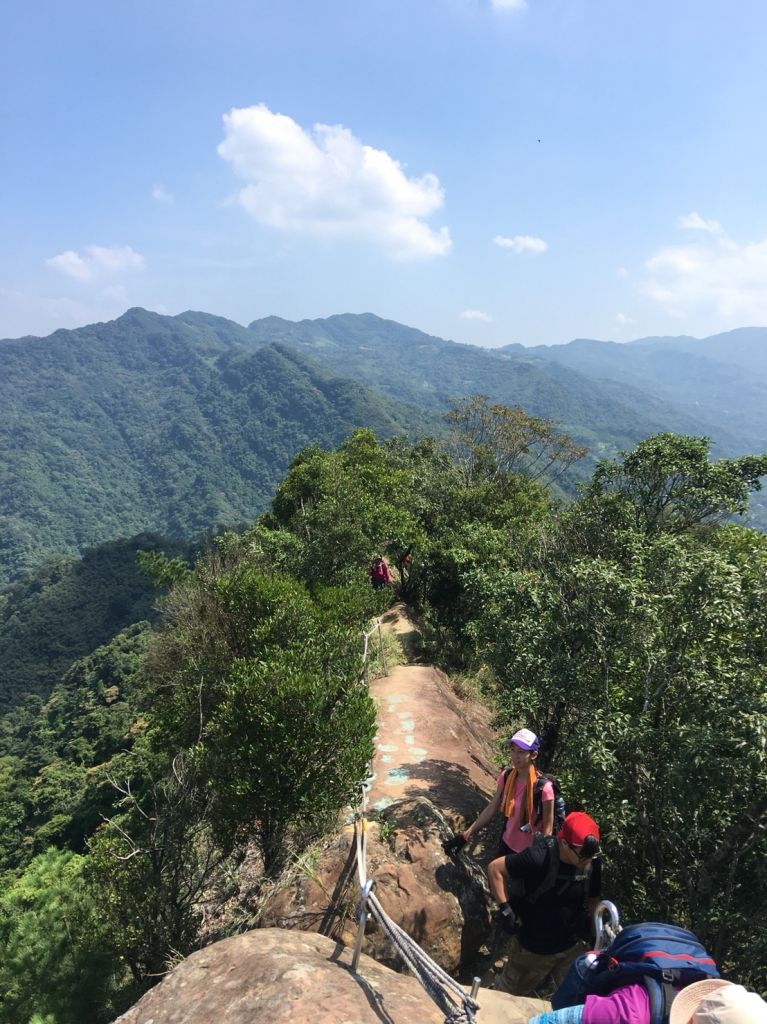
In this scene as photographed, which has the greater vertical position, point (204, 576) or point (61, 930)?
point (204, 576)

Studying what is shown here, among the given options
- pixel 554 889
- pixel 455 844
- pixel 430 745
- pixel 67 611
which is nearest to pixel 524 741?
pixel 554 889

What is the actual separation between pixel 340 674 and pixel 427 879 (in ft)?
9.16

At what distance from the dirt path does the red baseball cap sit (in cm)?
347

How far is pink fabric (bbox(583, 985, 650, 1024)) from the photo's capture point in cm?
284

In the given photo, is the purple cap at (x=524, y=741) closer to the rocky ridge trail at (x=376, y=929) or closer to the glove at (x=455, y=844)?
the glove at (x=455, y=844)

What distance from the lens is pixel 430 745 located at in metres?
10.4

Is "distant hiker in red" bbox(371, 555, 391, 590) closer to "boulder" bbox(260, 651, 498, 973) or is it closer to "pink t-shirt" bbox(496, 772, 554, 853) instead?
"boulder" bbox(260, 651, 498, 973)

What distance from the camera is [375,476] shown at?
1062 inches

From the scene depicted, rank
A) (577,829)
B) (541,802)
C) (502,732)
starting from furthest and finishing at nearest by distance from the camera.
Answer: (502,732), (541,802), (577,829)

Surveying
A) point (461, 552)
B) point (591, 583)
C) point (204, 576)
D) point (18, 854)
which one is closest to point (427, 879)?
point (591, 583)

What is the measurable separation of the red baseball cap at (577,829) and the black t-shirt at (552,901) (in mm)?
194

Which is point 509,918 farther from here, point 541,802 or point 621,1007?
point 621,1007

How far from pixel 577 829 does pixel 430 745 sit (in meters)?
5.86

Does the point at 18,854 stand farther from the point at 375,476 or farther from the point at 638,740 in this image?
the point at 638,740
